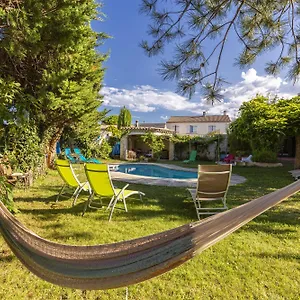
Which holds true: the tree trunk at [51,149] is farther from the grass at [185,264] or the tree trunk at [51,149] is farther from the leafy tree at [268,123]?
the leafy tree at [268,123]

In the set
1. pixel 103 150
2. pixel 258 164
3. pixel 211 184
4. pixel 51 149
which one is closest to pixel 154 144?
pixel 103 150

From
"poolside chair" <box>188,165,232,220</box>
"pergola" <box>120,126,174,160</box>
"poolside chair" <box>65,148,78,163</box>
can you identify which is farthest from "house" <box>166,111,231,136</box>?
"poolside chair" <box>188,165,232,220</box>

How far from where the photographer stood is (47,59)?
672 centimetres

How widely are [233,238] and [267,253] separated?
0.55 m

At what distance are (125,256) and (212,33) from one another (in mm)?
4682

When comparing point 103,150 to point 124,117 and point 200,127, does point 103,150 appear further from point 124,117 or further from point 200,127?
point 200,127

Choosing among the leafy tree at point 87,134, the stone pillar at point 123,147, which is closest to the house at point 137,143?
the stone pillar at point 123,147

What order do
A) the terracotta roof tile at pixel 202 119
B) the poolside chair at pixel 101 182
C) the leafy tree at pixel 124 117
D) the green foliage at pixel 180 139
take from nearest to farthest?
the poolside chair at pixel 101 182, the green foliage at pixel 180 139, the leafy tree at pixel 124 117, the terracotta roof tile at pixel 202 119

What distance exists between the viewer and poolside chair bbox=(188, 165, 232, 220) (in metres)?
4.96

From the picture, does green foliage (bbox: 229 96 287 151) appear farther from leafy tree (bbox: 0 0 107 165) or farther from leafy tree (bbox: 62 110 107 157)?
leafy tree (bbox: 0 0 107 165)

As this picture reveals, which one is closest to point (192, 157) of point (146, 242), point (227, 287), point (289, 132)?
point (289, 132)

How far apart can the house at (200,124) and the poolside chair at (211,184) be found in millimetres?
36350

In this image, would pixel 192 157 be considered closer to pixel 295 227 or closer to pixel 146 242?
pixel 295 227

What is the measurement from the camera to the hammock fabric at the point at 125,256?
1338mm
